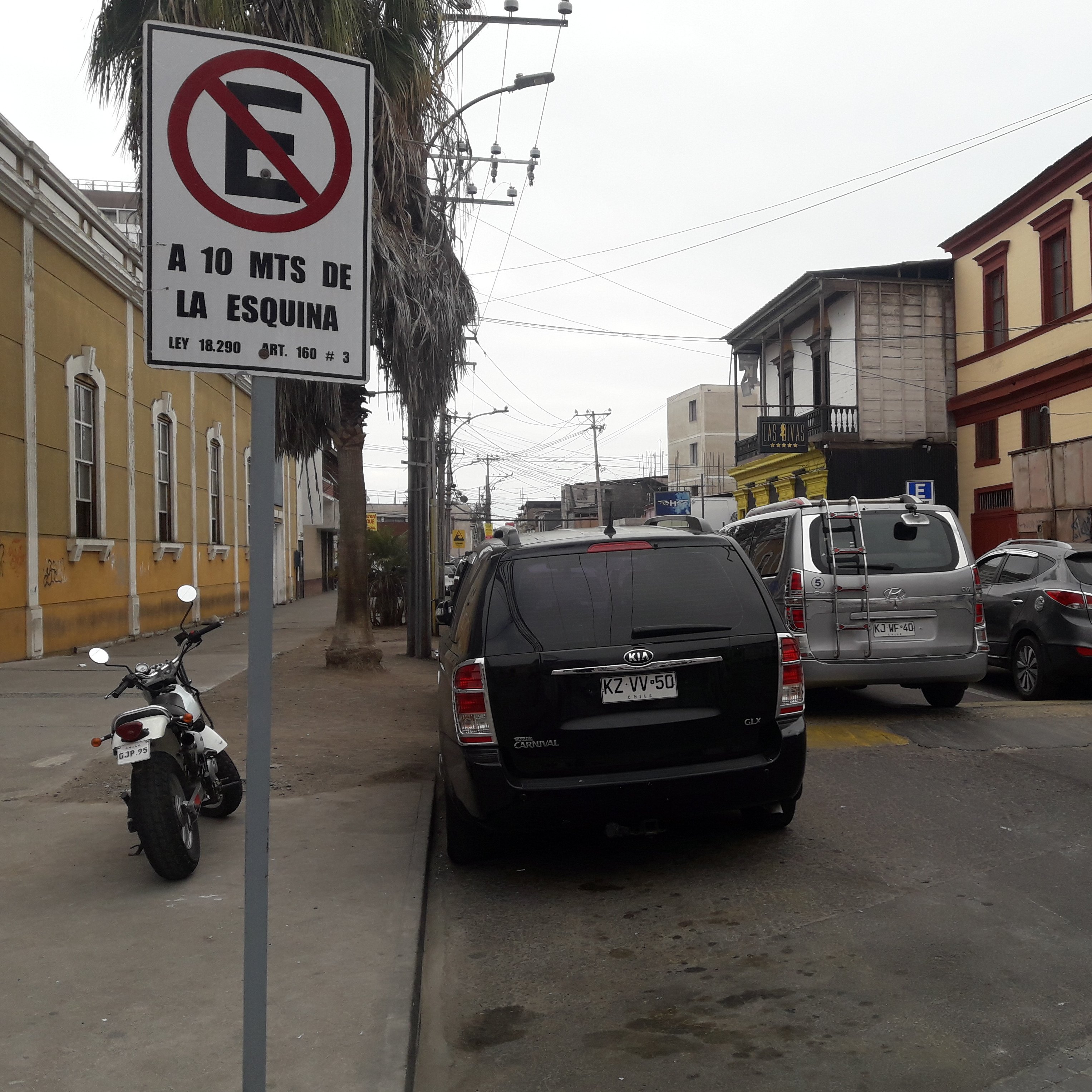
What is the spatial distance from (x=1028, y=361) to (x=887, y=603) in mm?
A: 20900

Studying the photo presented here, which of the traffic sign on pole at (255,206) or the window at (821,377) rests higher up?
the window at (821,377)

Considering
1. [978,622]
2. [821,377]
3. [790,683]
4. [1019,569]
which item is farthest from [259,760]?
[821,377]

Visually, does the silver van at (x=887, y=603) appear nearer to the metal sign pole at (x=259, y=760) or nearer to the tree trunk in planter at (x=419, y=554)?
the tree trunk in planter at (x=419, y=554)

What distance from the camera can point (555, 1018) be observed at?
393 cm

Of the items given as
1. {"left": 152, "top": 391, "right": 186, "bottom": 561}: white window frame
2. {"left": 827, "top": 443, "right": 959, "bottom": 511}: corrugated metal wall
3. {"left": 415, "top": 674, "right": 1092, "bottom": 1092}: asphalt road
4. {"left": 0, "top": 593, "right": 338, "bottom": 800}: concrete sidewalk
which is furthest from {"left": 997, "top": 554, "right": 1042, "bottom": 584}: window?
{"left": 827, "top": 443, "right": 959, "bottom": 511}: corrugated metal wall

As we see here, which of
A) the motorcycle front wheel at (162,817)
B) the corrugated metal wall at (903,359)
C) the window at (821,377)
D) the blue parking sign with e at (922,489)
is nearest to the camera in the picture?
the motorcycle front wheel at (162,817)

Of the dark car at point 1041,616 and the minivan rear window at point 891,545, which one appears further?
the dark car at point 1041,616

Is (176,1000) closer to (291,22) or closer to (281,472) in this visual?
(291,22)

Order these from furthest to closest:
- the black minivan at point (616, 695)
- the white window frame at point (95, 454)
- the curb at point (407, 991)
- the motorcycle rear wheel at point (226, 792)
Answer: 1. the white window frame at point (95, 454)
2. the motorcycle rear wheel at point (226, 792)
3. the black minivan at point (616, 695)
4. the curb at point (407, 991)

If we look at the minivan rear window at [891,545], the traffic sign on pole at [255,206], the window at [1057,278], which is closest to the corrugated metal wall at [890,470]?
the window at [1057,278]

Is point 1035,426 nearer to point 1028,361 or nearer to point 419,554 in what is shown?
point 1028,361

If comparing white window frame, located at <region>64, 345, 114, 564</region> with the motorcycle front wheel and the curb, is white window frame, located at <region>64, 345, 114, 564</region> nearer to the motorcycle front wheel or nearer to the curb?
the motorcycle front wheel

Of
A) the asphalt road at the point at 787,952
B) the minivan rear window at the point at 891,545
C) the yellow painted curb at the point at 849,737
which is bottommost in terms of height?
the asphalt road at the point at 787,952

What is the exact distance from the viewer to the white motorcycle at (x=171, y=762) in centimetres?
513
